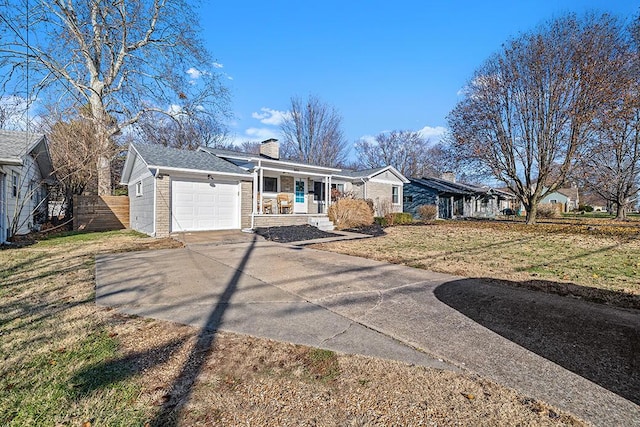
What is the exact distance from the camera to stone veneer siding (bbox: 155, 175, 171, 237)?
11.4 meters

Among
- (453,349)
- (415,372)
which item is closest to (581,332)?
(453,349)

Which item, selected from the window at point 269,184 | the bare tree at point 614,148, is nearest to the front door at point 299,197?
the window at point 269,184

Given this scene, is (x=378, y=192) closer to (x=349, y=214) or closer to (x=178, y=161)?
Answer: (x=349, y=214)

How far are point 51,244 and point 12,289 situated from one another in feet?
20.8

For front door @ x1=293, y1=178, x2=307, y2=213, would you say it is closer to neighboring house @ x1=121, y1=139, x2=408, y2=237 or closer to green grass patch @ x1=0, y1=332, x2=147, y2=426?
neighboring house @ x1=121, y1=139, x2=408, y2=237

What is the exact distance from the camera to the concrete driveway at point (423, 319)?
2.44 meters

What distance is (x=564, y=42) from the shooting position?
49.7 feet

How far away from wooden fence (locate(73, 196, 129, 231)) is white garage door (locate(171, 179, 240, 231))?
607 cm

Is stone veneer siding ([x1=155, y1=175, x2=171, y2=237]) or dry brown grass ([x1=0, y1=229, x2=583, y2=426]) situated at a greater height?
stone veneer siding ([x1=155, y1=175, x2=171, y2=237])

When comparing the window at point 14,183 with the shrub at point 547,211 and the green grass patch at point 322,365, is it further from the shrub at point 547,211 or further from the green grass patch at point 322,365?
the shrub at point 547,211

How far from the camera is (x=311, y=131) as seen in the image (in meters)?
33.0

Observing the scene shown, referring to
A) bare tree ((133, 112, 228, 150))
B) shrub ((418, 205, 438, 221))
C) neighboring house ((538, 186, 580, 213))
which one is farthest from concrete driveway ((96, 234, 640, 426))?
neighboring house ((538, 186, 580, 213))

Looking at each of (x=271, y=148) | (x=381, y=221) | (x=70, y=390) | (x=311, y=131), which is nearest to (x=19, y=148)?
(x=271, y=148)

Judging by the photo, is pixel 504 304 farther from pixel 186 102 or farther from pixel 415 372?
pixel 186 102
